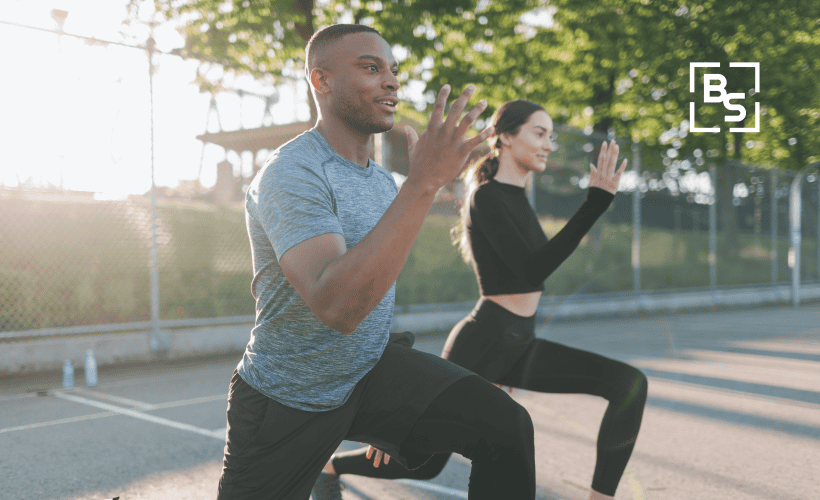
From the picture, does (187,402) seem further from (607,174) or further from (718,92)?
(718,92)

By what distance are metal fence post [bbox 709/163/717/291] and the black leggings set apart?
1744 centimetres

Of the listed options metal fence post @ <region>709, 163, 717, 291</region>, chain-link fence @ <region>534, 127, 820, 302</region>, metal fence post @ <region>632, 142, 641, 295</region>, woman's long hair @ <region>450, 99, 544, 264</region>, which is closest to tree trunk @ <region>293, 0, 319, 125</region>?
chain-link fence @ <region>534, 127, 820, 302</region>

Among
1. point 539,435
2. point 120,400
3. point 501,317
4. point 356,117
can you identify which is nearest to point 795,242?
point 539,435

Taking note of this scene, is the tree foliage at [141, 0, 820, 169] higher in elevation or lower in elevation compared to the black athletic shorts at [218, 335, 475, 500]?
higher

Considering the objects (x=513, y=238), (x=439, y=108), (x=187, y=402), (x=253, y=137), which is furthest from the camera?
(x=253, y=137)

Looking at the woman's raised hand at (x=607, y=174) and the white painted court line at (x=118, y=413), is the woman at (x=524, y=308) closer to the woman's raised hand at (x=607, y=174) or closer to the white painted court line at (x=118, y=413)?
the woman's raised hand at (x=607, y=174)

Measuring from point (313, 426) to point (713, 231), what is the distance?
62.9 feet

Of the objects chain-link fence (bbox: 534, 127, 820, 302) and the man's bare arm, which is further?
chain-link fence (bbox: 534, 127, 820, 302)

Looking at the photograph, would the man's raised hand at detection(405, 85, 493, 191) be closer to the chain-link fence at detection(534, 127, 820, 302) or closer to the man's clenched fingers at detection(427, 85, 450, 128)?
the man's clenched fingers at detection(427, 85, 450, 128)

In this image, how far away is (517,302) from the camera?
327 cm

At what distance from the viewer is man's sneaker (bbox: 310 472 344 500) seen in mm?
3094

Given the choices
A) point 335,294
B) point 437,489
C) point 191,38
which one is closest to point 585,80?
point 191,38

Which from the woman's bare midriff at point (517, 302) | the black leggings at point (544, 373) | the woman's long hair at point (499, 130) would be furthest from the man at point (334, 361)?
the woman's long hair at point (499, 130)

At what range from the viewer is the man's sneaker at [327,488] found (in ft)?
10.2
